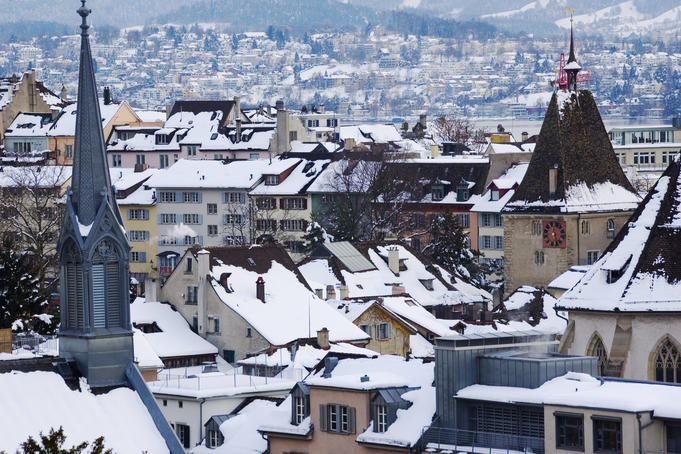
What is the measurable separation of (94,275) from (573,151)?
194 ft

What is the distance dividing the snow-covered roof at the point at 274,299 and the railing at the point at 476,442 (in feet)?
98.5

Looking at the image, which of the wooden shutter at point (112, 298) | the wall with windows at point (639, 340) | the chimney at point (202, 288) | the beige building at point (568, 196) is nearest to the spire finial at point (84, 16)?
the wooden shutter at point (112, 298)

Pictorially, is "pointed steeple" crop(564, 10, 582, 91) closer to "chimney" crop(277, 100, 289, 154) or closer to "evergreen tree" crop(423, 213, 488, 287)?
"evergreen tree" crop(423, 213, 488, 287)

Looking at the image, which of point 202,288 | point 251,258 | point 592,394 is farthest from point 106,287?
point 251,258

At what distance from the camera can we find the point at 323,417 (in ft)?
165

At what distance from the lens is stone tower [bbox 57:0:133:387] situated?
4259 centimetres

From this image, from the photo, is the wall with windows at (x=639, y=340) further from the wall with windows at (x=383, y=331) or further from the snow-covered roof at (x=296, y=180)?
the snow-covered roof at (x=296, y=180)

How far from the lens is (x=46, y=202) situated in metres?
125

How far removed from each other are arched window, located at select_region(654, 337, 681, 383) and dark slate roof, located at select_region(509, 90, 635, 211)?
3986 centimetres

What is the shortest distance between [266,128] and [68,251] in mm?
143717

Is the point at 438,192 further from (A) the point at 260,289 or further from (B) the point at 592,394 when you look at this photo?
(B) the point at 592,394

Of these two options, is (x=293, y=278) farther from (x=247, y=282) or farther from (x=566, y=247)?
(x=566, y=247)

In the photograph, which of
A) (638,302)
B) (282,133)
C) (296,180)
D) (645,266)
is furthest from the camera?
(282,133)

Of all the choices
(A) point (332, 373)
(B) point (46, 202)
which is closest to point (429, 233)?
(B) point (46, 202)
